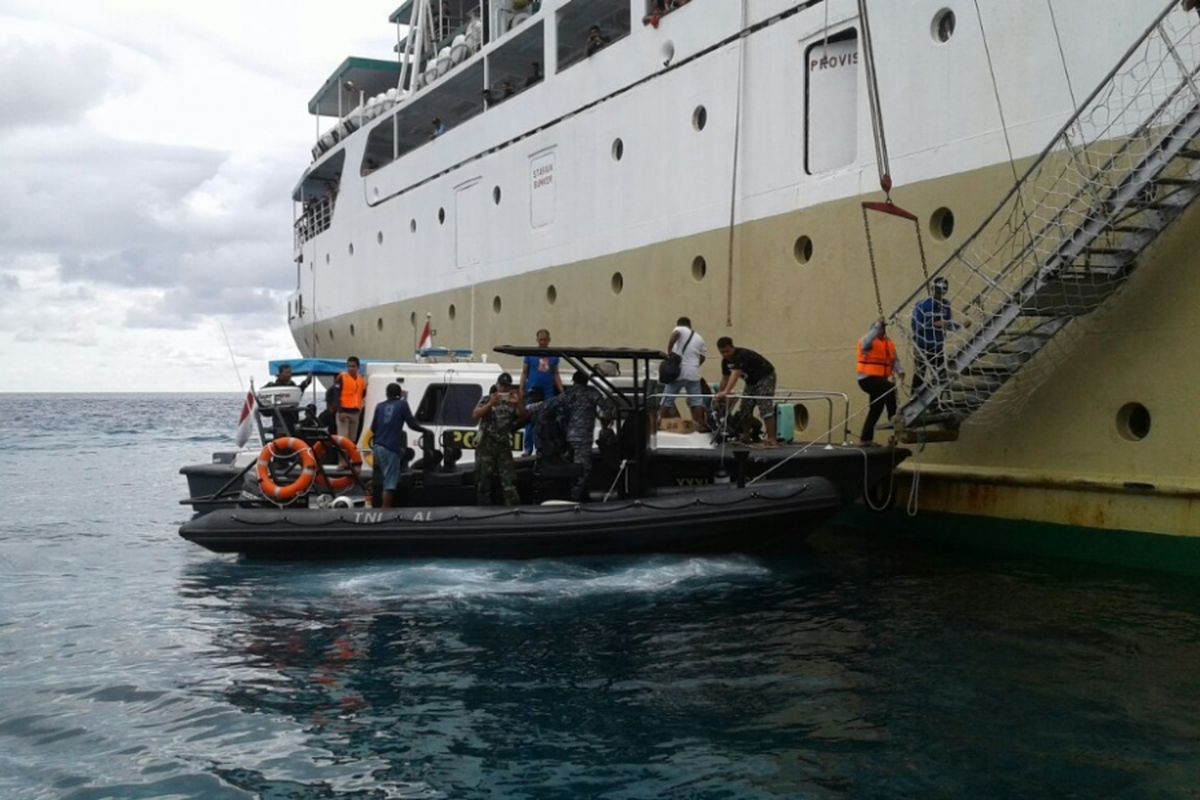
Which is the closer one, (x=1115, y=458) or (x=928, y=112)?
(x=1115, y=458)

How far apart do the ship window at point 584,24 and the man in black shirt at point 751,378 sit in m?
6.91

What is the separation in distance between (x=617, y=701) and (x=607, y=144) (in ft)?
35.3

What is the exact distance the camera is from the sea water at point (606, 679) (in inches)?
211

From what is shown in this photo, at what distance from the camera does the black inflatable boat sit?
10.1m

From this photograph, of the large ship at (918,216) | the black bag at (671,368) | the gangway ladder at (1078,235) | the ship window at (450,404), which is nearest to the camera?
the gangway ladder at (1078,235)

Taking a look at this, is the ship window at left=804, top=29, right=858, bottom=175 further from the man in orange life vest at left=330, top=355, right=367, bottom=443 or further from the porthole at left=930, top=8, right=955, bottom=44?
the man in orange life vest at left=330, top=355, right=367, bottom=443

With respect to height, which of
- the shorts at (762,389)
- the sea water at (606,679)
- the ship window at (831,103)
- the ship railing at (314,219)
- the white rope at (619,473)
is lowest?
Result: the sea water at (606,679)

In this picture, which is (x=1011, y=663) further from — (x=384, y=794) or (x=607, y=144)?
(x=607, y=144)

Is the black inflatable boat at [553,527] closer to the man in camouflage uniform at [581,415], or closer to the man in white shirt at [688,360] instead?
the man in camouflage uniform at [581,415]

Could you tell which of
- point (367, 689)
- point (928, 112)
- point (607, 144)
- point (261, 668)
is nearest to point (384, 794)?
point (367, 689)

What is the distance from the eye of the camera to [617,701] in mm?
6430

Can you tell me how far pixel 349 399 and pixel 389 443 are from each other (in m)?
2.30

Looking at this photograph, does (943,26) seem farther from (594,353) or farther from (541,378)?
(541,378)

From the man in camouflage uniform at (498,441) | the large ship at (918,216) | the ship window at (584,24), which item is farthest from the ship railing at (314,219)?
the man in camouflage uniform at (498,441)
